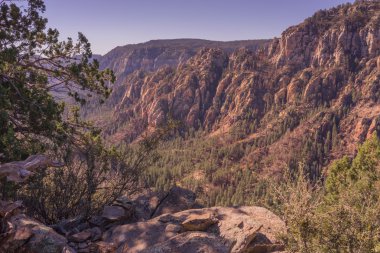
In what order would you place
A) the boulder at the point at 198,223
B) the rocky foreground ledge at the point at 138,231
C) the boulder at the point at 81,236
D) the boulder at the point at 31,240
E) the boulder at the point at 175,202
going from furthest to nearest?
the boulder at the point at 175,202
the boulder at the point at 198,223
the boulder at the point at 81,236
the rocky foreground ledge at the point at 138,231
the boulder at the point at 31,240

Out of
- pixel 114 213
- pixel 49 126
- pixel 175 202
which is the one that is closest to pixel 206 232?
pixel 114 213

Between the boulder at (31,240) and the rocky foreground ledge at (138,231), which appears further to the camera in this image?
the rocky foreground ledge at (138,231)

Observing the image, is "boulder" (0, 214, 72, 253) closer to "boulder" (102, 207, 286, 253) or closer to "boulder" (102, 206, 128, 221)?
"boulder" (102, 207, 286, 253)

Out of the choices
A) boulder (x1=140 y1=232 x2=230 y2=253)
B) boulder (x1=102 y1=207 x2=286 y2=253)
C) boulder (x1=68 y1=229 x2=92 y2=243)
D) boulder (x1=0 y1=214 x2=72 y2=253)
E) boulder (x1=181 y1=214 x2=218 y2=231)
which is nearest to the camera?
boulder (x1=0 y1=214 x2=72 y2=253)

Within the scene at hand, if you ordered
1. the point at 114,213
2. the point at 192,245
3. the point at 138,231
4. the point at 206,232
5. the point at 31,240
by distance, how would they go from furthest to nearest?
the point at 114,213
the point at 138,231
the point at 206,232
the point at 192,245
the point at 31,240

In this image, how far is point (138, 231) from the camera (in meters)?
13.2

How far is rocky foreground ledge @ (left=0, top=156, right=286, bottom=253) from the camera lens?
10043 mm

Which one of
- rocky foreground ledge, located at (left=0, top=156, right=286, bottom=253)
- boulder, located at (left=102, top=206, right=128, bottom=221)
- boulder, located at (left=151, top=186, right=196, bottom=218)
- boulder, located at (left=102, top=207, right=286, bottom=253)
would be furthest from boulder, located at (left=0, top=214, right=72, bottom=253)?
boulder, located at (left=151, top=186, right=196, bottom=218)

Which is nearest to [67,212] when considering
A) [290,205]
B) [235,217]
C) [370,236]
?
[235,217]

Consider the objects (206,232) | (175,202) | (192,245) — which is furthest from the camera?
(175,202)

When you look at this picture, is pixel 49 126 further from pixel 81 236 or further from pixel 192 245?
pixel 192 245

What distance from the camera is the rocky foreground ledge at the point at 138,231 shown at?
10.0 meters

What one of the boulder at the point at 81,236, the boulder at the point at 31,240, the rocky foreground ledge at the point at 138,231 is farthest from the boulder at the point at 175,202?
the boulder at the point at 31,240

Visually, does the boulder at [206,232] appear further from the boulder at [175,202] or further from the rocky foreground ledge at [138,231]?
the boulder at [175,202]
